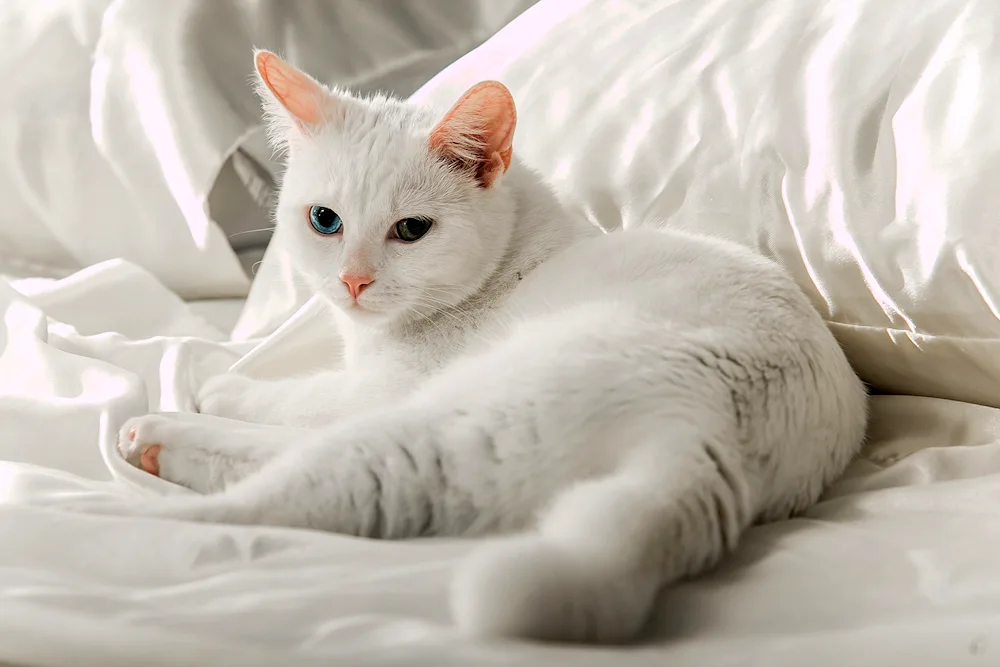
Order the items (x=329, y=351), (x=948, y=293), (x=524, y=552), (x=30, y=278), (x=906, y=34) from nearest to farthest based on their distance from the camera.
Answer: (x=524, y=552) < (x=948, y=293) < (x=906, y=34) < (x=329, y=351) < (x=30, y=278)

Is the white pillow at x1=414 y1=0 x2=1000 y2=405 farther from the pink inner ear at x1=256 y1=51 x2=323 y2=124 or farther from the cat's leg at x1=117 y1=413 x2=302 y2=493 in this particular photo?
the cat's leg at x1=117 y1=413 x2=302 y2=493

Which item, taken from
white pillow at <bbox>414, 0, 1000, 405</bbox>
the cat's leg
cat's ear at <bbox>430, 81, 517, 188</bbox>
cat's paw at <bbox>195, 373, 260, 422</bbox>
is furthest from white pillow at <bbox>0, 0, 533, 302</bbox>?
the cat's leg

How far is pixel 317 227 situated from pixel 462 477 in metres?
0.53

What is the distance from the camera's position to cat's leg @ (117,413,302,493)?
925mm

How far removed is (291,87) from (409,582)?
74 cm

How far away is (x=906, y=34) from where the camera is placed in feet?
3.51

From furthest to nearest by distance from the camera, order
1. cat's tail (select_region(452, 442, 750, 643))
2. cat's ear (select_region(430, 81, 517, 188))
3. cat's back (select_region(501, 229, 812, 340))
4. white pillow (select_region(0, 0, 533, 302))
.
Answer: white pillow (select_region(0, 0, 533, 302))
cat's ear (select_region(430, 81, 517, 188))
cat's back (select_region(501, 229, 812, 340))
cat's tail (select_region(452, 442, 750, 643))

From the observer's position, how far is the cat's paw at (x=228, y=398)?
115 cm

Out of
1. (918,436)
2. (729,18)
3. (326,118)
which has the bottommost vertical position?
(918,436)

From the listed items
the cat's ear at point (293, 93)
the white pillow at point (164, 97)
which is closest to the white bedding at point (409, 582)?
the cat's ear at point (293, 93)

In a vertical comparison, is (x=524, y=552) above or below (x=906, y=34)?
below

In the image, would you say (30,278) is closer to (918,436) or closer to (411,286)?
(411,286)

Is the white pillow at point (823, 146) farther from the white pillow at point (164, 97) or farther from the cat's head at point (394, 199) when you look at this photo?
the white pillow at point (164, 97)

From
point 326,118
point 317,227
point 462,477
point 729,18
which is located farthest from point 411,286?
point 729,18
